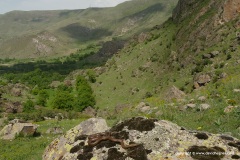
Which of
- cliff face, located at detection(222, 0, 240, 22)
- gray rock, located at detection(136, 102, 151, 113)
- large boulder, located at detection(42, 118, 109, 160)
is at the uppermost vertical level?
cliff face, located at detection(222, 0, 240, 22)

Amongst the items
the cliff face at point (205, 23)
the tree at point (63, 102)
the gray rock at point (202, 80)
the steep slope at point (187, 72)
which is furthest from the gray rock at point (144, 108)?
the tree at point (63, 102)

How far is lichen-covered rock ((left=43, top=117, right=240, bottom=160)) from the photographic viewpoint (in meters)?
10.6

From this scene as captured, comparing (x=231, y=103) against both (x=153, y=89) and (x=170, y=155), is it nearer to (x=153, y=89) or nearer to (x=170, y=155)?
(x=170, y=155)

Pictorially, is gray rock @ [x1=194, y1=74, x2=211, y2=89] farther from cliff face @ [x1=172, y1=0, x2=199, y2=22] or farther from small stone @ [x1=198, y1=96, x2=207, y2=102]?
cliff face @ [x1=172, y1=0, x2=199, y2=22]

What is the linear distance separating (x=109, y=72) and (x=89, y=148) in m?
90.4

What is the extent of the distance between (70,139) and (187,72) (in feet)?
170

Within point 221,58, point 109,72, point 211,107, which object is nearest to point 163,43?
point 109,72

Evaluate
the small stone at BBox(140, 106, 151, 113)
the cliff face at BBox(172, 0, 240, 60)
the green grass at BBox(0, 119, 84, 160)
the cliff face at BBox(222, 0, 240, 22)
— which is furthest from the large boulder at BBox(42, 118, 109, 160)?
the cliff face at BBox(222, 0, 240, 22)

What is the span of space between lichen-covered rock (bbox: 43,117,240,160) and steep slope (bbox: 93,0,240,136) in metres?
5.44

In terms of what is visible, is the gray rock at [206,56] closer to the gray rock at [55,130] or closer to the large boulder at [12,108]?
the gray rock at [55,130]

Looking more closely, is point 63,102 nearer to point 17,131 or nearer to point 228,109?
point 17,131

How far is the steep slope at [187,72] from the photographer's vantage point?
919 inches

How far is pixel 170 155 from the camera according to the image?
422 inches

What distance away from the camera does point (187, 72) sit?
62.4 metres
